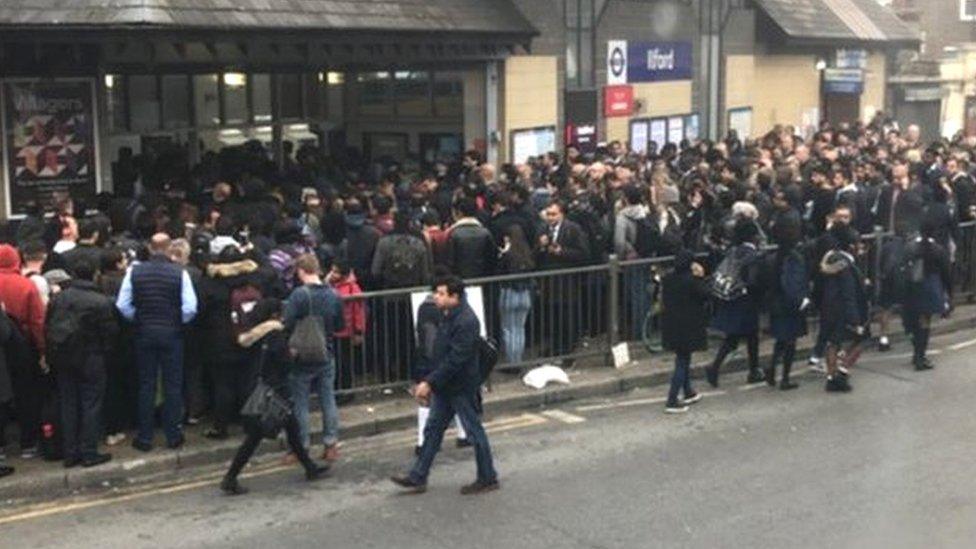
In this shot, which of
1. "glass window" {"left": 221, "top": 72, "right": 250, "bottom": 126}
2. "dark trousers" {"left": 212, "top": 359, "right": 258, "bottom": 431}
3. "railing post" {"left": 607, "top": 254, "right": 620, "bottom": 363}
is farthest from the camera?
"glass window" {"left": 221, "top": 72, "right": 250, "bottom": 126}

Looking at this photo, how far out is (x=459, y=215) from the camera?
1223 centimetres

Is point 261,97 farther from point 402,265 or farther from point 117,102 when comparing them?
point 402,265

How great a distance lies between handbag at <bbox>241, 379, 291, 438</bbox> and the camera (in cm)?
863

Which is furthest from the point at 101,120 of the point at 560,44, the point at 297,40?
the point at 560,44

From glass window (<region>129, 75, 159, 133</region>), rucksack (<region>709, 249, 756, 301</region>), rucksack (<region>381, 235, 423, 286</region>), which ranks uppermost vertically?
glass window (<region>129, 75, 159, 133</region>)

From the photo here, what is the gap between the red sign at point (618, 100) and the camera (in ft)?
75.9

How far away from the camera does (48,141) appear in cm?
1432

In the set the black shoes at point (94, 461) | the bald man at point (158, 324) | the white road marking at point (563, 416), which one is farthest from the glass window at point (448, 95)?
the black shoes at point (94, 461)

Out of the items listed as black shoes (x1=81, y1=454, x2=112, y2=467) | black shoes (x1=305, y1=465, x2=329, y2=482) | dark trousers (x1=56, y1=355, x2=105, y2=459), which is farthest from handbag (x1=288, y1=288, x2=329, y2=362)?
black shoes (x1=81, y1=454, x2=112, y2=467)

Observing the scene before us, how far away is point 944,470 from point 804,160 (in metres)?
10.2

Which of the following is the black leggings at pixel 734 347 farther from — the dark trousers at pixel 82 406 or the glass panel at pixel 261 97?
the glass panel at pixel 261 97

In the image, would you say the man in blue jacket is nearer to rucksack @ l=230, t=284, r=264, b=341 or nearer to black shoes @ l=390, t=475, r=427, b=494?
black shoes @ l=390, t=475, r=427, b=494

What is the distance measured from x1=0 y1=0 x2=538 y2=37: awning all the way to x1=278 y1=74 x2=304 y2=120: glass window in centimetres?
303

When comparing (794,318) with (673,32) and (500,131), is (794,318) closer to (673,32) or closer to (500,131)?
(500,131)
